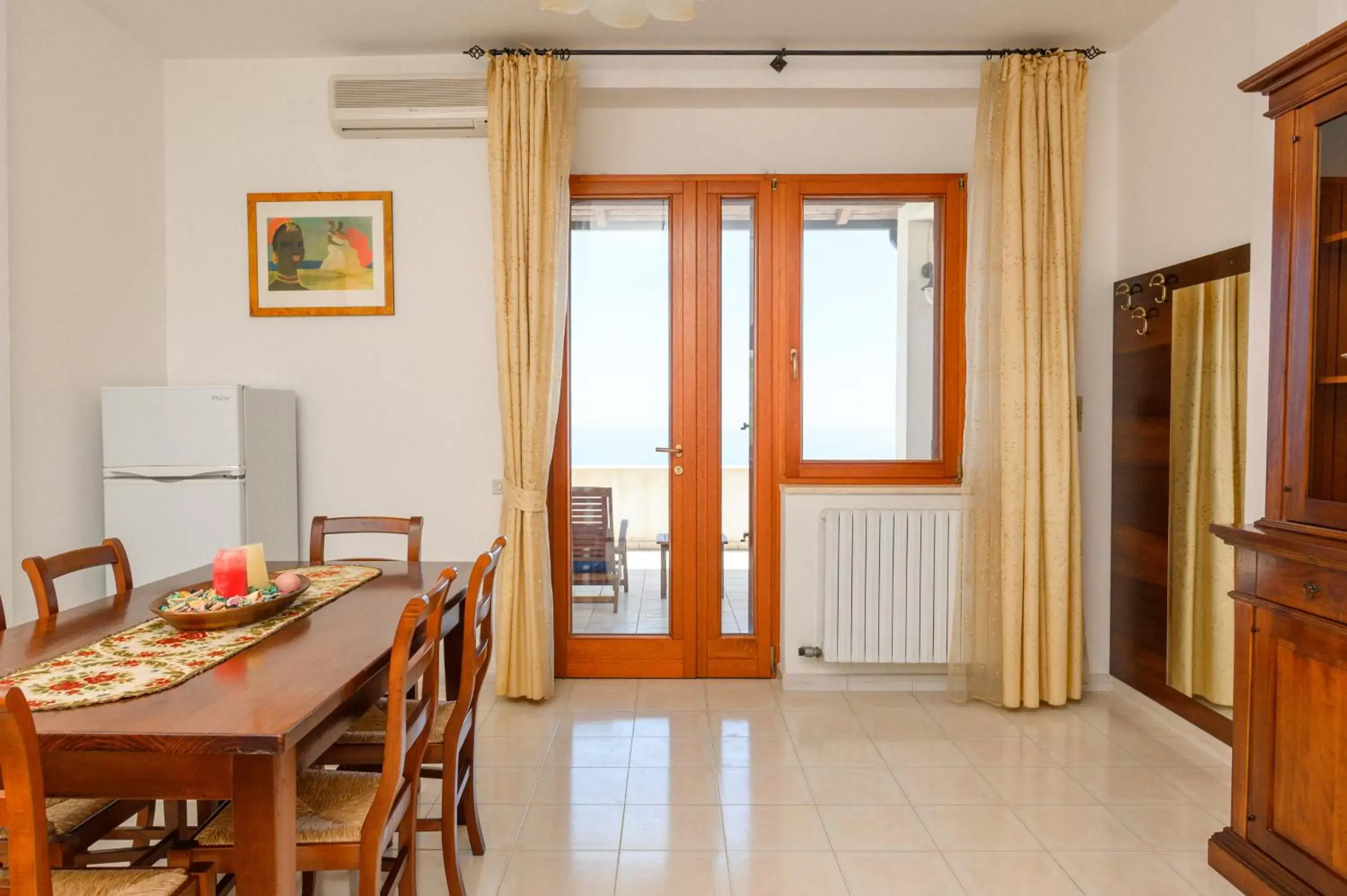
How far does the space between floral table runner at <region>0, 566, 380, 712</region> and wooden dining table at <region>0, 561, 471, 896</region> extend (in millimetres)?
33

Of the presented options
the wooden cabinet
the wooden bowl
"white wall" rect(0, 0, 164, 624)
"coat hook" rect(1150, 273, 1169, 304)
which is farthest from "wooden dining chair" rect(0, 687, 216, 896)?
"coat hook" rect(1150, 273, 1169, 304)

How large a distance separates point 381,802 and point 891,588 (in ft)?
8.87

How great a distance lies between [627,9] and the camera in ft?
7.25

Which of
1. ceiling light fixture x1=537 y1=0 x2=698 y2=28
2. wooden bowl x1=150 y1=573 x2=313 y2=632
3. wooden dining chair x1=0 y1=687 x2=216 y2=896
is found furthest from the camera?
ceiling light fixture x1=537 y1=0 x2=698 y2=28

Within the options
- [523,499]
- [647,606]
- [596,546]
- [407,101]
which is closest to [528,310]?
[523,499]

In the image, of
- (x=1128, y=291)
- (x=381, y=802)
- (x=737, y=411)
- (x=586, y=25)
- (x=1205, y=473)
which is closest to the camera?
(x=381, y=802)

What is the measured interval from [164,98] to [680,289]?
265cm

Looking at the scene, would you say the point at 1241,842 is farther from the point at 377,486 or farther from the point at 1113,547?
the point at 377,486

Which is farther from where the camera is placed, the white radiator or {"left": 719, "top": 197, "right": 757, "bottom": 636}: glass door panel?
{"left": 719, "top": 197, "right": 757, "bottom": 636}: glass door panel

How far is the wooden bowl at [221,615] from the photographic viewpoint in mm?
1885

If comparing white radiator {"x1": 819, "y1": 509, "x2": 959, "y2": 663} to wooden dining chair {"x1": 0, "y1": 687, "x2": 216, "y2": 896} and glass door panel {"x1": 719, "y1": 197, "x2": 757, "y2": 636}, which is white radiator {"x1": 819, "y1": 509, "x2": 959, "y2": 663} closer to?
glass door panel {"x1": 719, "y1": 197, "x2": 757, "y2": 636}

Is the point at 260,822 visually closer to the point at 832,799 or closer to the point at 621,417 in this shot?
the point at 832,799

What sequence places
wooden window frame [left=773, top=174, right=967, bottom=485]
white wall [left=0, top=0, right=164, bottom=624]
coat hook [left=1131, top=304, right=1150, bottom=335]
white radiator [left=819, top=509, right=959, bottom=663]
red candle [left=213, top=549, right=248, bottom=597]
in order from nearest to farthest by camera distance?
red candle [left=213, top=549, right=248, bottom=597] → white wall [left=0, top=0, right=164, bottom=624] → coat hook [left=1131, top=304, right=1150, bottom=335] → white radiator [left=819, top=509, right=959, bottom=663] → wooden window frame [left=773, top=174, right=967, bottom=485]

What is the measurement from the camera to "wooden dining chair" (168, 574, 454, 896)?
159cm
